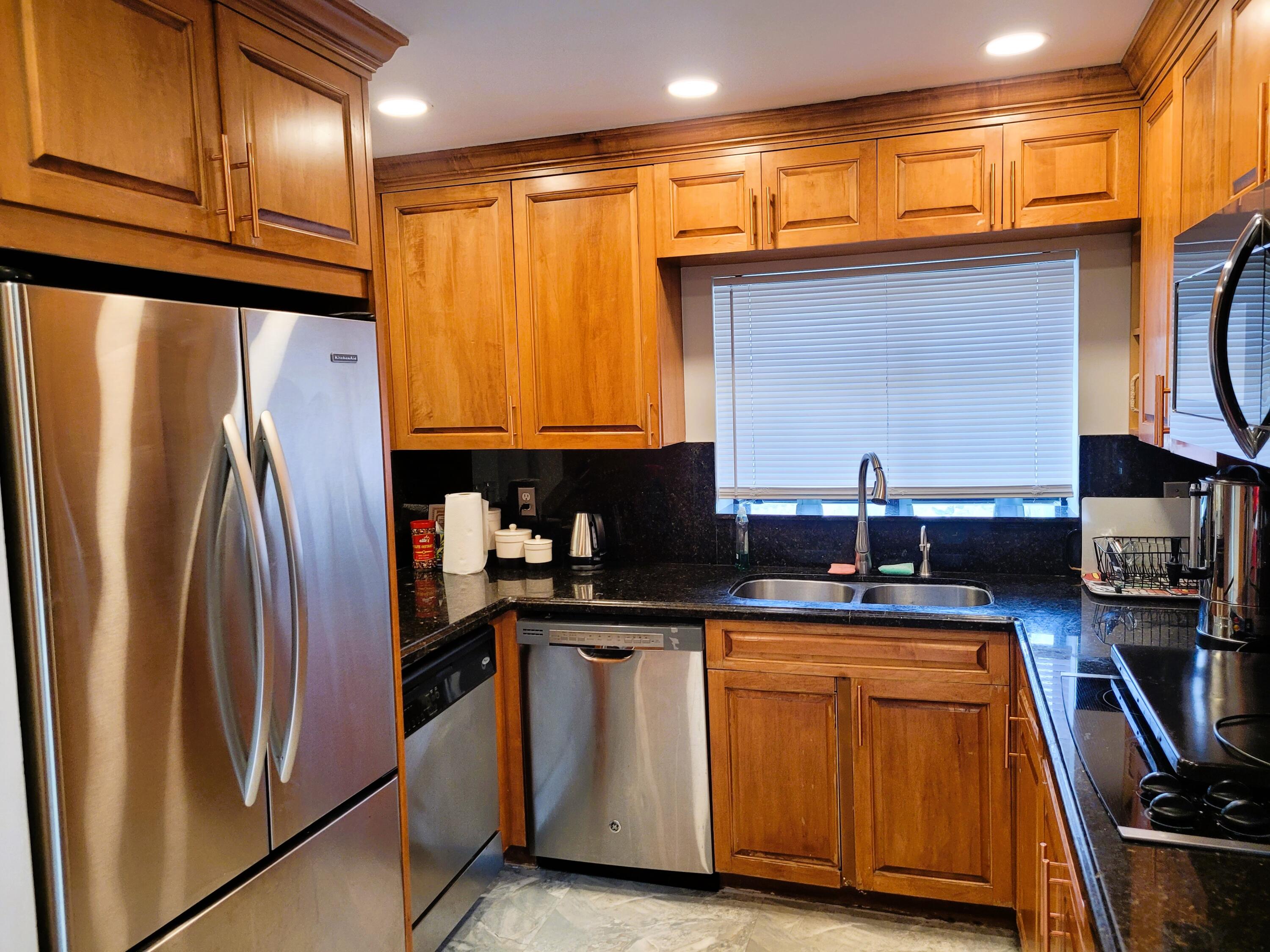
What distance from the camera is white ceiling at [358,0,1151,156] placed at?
204 centimetres

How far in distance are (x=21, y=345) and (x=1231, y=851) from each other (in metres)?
1.75

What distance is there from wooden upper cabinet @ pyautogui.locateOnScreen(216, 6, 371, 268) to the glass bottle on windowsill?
169 cm

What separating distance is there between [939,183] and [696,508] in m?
1.36

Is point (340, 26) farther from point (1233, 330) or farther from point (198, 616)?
point (1233, 330)

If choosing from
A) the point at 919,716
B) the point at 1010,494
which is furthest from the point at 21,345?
the point at 1010,494

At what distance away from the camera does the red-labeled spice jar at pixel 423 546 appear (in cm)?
330

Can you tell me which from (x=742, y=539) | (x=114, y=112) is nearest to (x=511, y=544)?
(x=742, y=539)

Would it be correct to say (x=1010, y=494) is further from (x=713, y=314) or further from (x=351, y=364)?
(x=351, y=364)

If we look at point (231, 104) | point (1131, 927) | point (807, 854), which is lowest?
point (807, 854)

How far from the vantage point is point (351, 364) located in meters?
1.87

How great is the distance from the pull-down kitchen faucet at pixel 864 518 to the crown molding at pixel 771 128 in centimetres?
101

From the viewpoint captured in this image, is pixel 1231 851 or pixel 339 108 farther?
pixel 339 108

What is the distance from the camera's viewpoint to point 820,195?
9.07 feet

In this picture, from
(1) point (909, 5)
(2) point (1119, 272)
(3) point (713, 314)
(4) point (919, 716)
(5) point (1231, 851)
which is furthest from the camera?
(3) point (713, 314)
